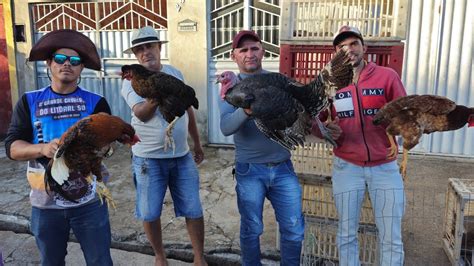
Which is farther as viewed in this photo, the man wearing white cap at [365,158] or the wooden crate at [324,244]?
the wooden crate at [324,244]

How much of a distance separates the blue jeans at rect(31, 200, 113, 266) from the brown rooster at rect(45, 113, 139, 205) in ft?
0.42

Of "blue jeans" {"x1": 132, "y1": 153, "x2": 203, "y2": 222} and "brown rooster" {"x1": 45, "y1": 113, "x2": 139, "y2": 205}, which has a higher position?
"brown rooster" {"x1": 45, "y1": 113, "x2": 139, "y2": 205}

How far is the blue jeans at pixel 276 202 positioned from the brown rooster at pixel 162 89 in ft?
2.06

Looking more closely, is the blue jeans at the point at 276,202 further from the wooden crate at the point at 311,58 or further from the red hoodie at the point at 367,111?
the wooden crate at the point at 311,58

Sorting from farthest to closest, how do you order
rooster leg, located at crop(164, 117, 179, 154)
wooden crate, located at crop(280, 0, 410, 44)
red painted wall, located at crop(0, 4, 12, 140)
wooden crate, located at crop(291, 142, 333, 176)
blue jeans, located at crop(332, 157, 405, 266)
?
red painted wall, located at crop(0, 4, 12, 140) < wooden crate, located at crop(291, 142, 333, 176) < rooster leg, located at crop(164, 117, 179, 154) < wooden crate, located at crop(280, 0, 410, 44) < blue jeans, located at crop(332, 157, 405, 266)

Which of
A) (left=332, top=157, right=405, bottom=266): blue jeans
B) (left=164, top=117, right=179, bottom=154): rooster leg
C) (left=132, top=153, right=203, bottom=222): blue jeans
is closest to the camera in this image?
(left=332, top=157, right=405, bottom=266): blue jeans

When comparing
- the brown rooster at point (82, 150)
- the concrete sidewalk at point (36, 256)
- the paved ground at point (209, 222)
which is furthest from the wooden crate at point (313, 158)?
the brown rooster at point (82, 150)

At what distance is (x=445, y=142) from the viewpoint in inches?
236

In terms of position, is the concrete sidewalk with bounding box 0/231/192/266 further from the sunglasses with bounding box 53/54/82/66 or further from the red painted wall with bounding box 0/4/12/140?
the red painted wall with bounding box 0/4/12/140

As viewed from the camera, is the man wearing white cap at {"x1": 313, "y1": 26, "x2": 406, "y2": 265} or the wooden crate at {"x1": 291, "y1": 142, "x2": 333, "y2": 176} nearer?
the man wearing white cap at {"x1": 313, "y1": 26, "x2": 406, "y2": 265}

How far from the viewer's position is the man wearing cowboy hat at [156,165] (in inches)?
119

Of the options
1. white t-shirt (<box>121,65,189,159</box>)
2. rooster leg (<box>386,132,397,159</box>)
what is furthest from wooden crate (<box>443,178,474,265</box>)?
white t-shirt (<box>121,65,189,159</box>)

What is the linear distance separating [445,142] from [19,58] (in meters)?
8.03

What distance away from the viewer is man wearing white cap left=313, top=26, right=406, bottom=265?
2654 millimetres
